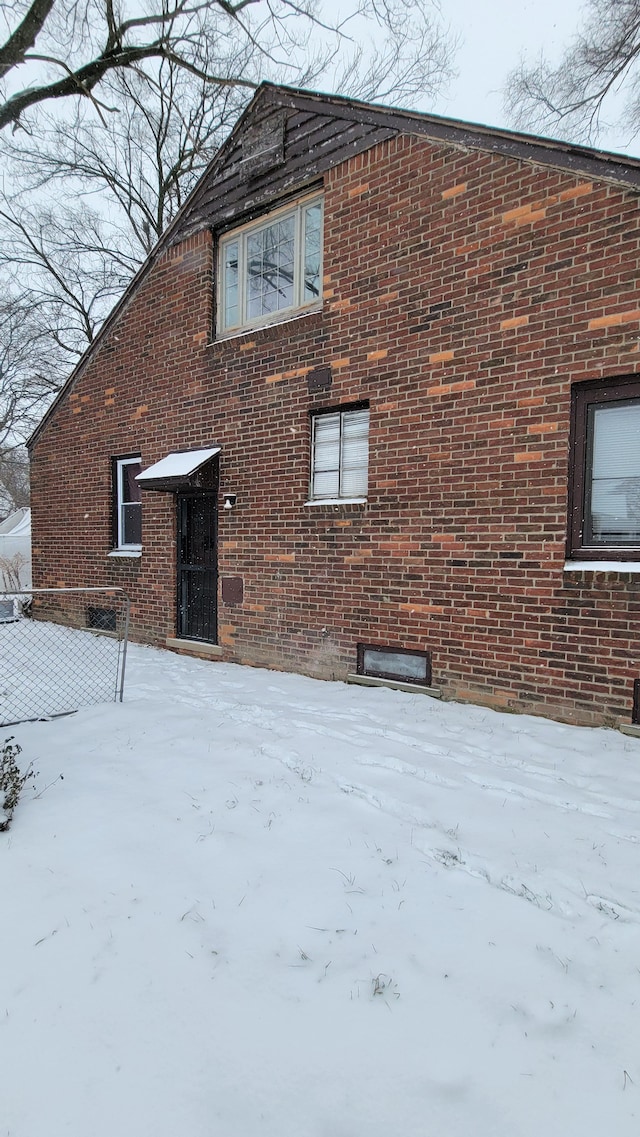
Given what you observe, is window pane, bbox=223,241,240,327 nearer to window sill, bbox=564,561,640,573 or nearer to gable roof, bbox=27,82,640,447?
gable roof, bbox=27,82,640,447

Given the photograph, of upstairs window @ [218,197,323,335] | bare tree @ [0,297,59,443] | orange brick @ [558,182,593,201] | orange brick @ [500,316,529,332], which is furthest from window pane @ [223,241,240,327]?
bare tree @ [0,297,59,443]

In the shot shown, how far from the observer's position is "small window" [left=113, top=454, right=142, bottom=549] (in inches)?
333

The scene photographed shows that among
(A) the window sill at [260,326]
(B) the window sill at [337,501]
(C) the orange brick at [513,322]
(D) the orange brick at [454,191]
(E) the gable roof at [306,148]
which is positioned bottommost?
(B) the window sill at [337,501]

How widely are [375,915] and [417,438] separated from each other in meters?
4.00

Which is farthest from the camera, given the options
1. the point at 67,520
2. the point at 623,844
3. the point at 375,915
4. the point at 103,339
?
the point at 67,520

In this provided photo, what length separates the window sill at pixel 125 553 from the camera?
8188 mm

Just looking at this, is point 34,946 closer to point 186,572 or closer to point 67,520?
point 186,572

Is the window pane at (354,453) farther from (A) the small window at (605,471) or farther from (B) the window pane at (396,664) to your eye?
(A) the small window at (605,471)

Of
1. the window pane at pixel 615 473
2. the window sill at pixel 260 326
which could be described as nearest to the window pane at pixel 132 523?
the window sill at pixel 260 326

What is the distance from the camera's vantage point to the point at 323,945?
2021 mm

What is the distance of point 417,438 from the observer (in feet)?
16.8

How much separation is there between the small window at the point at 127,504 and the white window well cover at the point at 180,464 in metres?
1.39

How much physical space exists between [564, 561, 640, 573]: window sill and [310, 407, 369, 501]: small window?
7.03ft

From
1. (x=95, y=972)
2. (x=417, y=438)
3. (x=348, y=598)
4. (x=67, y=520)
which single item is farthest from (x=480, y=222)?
(x=67, y=520)
